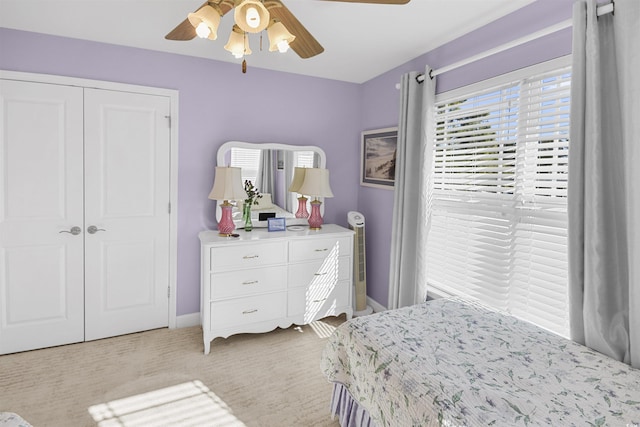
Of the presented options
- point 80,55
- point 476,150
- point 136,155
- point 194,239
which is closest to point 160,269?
point 194,239

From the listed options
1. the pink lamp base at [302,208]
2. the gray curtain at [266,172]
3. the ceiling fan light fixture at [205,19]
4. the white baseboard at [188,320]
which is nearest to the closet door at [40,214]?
the white baseboard at [188,320]

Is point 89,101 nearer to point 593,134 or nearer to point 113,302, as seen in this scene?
point 113,302

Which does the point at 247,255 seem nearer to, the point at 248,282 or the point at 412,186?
the point at 248,282

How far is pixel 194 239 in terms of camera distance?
328cm

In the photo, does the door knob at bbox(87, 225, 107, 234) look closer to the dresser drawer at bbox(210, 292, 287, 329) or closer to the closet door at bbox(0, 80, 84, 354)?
the closet door at bbox(0, 80, 84, 354)

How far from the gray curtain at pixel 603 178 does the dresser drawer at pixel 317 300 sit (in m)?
1.93

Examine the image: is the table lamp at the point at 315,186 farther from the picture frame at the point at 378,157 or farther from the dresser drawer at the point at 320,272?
the picture frame at the point at 378,157

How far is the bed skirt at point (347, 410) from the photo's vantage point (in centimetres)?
180

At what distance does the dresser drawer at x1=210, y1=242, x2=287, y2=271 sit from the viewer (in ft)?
9.22

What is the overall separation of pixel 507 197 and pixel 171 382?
8.29 feet

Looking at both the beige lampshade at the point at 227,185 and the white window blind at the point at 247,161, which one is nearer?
the beige lampshade at the point at 227,185

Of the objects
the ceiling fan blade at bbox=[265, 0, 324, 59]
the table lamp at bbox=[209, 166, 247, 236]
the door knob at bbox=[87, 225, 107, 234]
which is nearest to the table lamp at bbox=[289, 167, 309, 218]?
the table lamp at bbox=[209, 166, 247, 236]

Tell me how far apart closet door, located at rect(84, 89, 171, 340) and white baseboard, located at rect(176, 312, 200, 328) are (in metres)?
0.16

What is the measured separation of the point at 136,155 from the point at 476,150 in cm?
267
